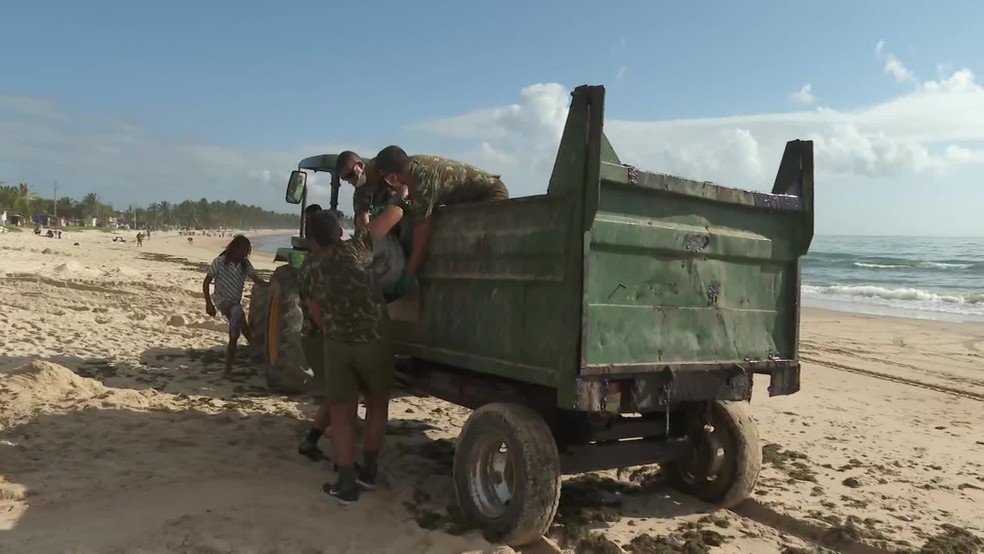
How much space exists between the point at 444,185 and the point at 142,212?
147m

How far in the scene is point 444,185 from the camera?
14.7 feet

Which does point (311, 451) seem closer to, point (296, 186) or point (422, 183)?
point (422, 183)

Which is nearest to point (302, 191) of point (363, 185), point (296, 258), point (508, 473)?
point (296, 258)

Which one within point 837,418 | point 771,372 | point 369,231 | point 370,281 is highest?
point 369,231

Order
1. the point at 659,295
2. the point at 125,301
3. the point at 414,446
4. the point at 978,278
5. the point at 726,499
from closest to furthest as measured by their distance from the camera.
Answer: the point at 659,295
the point at 726,499
the point at 414,446
the point at 125,301
the point at 978,278

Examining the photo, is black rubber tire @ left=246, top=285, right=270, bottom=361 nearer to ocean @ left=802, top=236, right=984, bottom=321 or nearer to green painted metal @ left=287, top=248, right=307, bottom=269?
green painted metal @ left=287, top=248, right=307, bottom=269

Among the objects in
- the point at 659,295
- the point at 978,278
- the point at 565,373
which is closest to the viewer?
the point at 565,373

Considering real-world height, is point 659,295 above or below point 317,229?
below

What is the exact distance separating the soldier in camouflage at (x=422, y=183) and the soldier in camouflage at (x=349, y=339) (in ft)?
1.03

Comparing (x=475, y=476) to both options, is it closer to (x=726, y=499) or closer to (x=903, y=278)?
(x=726, y=499)

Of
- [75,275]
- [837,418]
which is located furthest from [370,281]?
[75,275]

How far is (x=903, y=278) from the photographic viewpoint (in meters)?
32.6

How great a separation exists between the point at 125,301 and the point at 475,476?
10297 mm

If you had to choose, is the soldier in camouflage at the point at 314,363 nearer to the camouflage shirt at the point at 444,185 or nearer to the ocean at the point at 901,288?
the camouflage shirt at the point at 444,185
